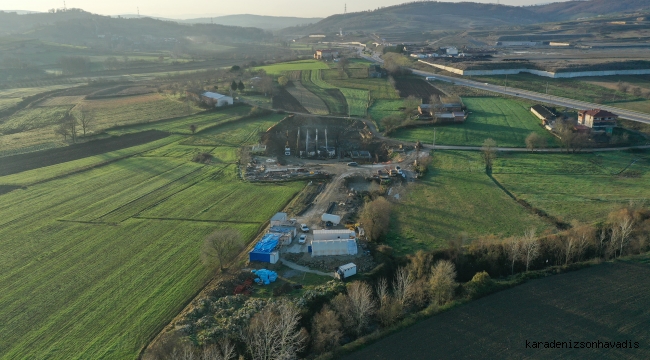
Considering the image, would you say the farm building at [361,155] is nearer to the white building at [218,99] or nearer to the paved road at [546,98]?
the white building at [218,99]

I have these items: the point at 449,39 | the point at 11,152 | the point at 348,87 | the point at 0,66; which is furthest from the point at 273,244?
the point at 449,39

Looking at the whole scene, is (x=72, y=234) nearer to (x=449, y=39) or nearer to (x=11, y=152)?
(x=11, y=152)

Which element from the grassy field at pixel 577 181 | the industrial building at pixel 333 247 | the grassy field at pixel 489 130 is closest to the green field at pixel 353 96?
the grassy field at pixel 489 130

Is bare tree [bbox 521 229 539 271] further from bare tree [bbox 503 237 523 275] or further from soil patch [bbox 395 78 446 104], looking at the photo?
soil patch [bbox 395 78 446 104]

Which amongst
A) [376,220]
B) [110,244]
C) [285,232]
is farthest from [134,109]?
[376,220]

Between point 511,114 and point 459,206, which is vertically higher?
point 511,114

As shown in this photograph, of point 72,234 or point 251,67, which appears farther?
point 251,67
